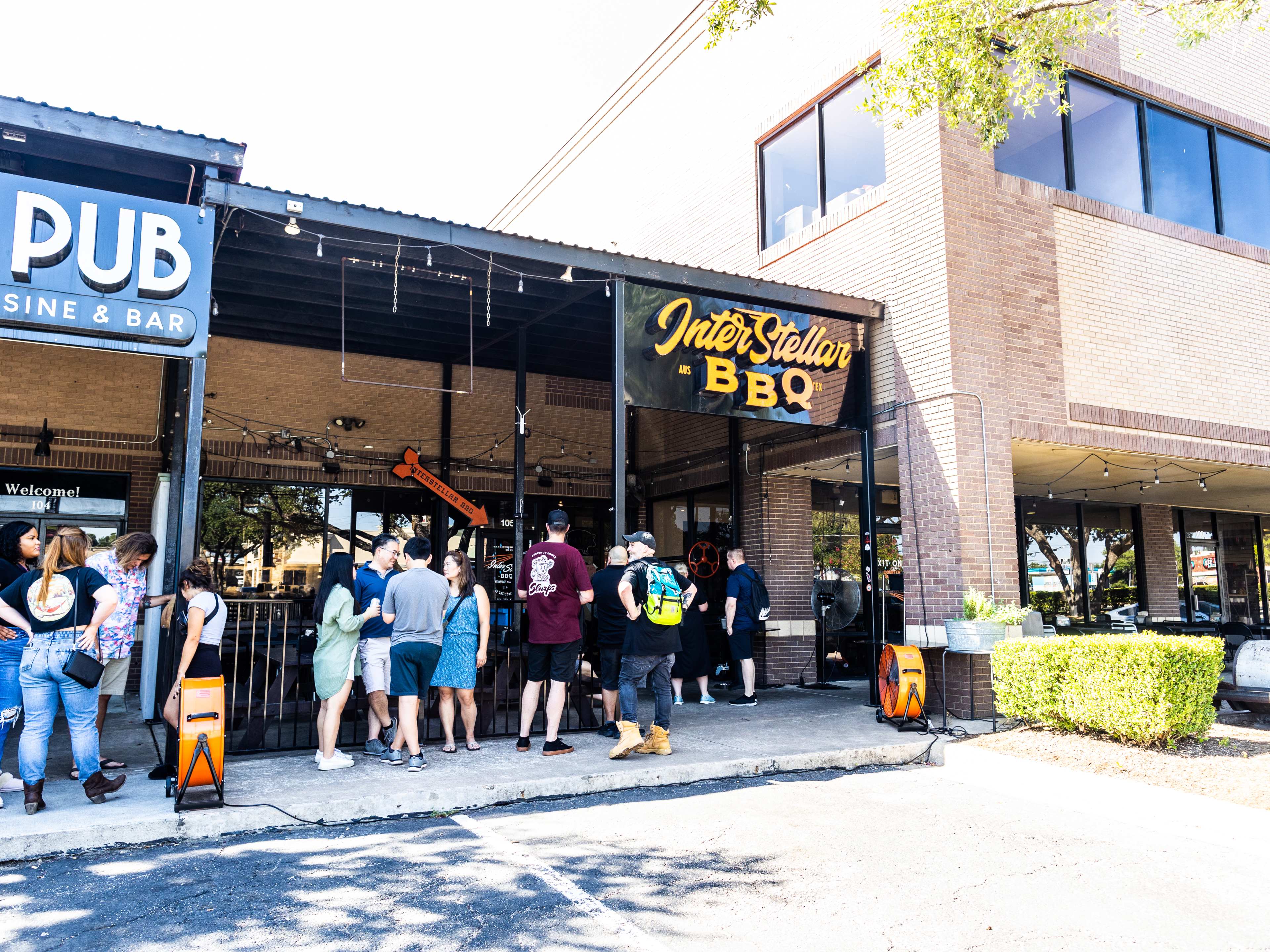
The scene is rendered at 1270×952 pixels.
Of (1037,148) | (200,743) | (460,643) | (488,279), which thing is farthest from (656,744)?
(1037,148)

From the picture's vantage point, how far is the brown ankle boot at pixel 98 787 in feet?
17.9

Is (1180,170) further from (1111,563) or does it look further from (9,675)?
(9,675)

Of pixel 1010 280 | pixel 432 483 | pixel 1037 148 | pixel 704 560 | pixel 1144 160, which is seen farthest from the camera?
pixel 704 560

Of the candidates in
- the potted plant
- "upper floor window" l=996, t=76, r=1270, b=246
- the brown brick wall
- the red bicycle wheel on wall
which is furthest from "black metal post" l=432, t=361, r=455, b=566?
the brown brick wall

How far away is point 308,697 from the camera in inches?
400

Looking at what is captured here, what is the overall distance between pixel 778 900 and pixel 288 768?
13.2 feet

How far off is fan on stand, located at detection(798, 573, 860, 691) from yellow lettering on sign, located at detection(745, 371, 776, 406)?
3615 millimetres

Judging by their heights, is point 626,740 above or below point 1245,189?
below

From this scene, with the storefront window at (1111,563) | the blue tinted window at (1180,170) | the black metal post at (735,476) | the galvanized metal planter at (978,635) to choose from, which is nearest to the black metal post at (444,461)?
the black metal post at (735,476)

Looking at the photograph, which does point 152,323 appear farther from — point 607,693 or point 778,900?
point 778,900

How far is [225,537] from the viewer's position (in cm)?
1210

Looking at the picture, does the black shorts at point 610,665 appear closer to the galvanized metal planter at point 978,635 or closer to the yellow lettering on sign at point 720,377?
the yellow lettering on sign at point 720,377

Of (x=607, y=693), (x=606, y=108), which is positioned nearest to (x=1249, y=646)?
(x=607, y=693)

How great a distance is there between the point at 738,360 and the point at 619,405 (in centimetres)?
179
